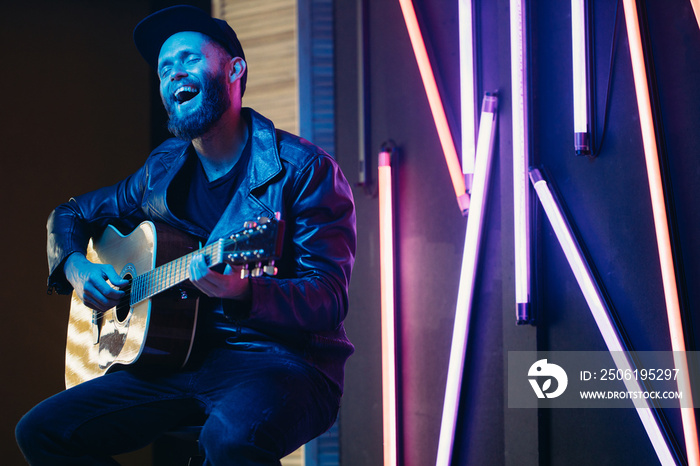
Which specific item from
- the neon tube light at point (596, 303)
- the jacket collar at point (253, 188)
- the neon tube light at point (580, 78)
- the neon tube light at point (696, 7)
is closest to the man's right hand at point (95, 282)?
the jacket collar at point (253, 188)

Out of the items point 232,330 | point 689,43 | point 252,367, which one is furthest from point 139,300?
point 689,43

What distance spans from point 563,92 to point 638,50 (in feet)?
1.15

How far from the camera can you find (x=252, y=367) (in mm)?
1888

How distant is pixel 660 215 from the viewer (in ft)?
7.66

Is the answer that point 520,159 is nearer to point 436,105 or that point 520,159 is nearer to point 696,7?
point 436,105

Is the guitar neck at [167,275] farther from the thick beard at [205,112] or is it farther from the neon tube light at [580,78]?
the neon tube light at [580,78]

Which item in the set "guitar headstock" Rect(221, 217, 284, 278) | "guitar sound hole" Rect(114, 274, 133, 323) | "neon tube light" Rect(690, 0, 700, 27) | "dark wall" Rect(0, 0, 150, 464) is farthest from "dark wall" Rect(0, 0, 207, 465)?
"neon tube light" Rect(690, 0, 700, 27)

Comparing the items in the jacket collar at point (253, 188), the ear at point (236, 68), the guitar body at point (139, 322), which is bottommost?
the guitar body at point (139, 322)

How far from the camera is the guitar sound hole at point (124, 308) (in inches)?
83.8

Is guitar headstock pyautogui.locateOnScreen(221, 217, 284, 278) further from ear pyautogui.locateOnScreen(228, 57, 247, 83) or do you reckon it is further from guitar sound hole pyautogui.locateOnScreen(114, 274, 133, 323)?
ear pyautogui.locateOnScreen(228, 57, 247, 83)

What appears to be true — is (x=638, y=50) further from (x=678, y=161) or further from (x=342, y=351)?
(x=342, y=351)

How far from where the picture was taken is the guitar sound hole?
2129 mm

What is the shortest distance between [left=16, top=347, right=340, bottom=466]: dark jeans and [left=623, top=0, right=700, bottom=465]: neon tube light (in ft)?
3.76

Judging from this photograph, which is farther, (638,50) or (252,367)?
(638,50)
